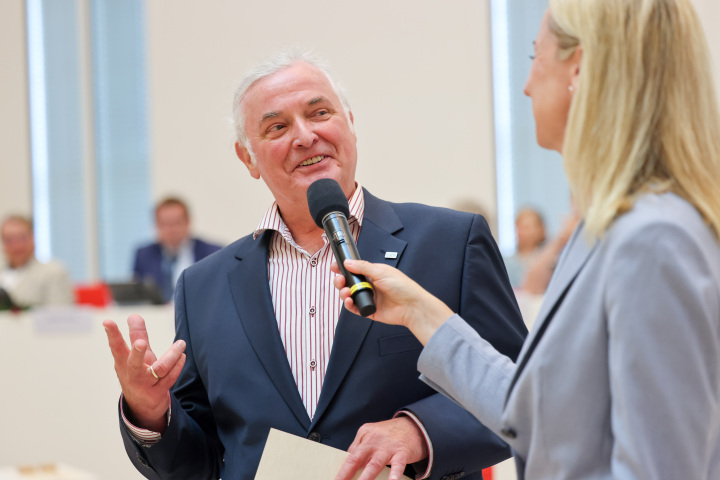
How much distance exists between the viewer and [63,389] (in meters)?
4.74

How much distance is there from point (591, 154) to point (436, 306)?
38 cm

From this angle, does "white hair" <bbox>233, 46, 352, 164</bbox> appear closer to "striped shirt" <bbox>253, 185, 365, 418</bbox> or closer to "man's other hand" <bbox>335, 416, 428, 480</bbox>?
"striped shirt" <bbox>253, 185, 365, 418</bbox>

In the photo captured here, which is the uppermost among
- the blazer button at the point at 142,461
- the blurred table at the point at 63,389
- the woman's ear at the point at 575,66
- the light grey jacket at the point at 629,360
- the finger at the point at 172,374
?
the woman's ear at the point at 575,66

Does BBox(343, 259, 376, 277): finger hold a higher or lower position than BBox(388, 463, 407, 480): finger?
higher

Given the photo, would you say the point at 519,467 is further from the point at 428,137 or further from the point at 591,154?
the point at 428,137

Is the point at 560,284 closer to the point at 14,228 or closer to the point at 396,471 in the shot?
the point at 396,471

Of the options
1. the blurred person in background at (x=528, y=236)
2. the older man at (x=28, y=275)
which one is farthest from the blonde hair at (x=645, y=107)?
the blurred person in background at (x=528, y=236)

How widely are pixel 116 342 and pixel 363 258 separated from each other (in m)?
0.58

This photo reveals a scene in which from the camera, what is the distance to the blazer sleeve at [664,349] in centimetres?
102

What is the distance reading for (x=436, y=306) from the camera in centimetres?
138

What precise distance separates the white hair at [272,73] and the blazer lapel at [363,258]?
297mm

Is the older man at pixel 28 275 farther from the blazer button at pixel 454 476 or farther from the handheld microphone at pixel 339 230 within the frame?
the blazer button at pixel 454 476

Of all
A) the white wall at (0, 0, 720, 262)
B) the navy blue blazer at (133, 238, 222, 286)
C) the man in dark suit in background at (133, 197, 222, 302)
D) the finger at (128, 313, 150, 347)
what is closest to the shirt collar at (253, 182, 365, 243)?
the finger at (128, 313, 150, 347)

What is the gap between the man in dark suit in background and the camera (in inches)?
274
